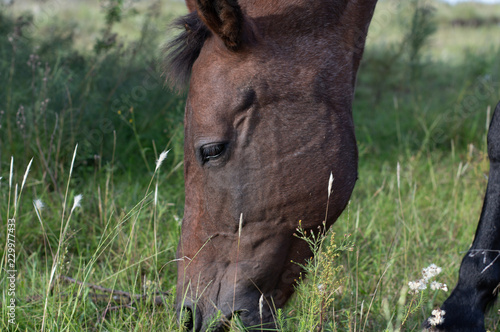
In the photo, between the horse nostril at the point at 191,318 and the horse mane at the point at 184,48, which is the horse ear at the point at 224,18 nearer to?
the horse mane at the point at 184,48

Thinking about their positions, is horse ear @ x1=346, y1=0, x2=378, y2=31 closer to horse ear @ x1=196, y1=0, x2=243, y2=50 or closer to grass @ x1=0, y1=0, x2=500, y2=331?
horse ear @ x1=196, y1=0, x2=243, y2=50

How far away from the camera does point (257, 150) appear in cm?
223

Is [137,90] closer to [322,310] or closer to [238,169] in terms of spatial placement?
[238,169]

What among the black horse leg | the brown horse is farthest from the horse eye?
the black horse leg

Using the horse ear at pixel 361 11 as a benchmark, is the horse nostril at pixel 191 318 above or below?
below

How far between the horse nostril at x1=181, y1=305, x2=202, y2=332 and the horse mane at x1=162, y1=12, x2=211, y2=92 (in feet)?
3.57

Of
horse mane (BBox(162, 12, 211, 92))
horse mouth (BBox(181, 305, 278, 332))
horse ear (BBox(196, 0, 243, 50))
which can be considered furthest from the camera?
horse mane (BBox(162, 12, 211, 92))

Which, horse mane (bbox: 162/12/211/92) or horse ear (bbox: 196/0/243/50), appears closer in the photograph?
horse ear (bbox: 196/0/243/50)

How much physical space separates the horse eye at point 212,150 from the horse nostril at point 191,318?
0.70 meters

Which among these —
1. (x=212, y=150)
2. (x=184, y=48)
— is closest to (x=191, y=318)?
(x=212, y=150)

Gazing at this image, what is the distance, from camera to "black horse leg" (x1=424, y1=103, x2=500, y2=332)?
2.41 metres

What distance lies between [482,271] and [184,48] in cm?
187

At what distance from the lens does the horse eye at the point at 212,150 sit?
2232 millimetres

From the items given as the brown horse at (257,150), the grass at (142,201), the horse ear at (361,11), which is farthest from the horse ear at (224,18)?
the grass at (142,201)
